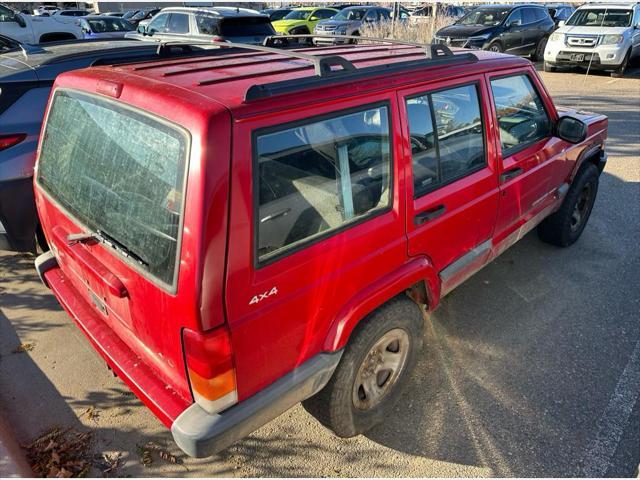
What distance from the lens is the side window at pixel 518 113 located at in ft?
9.78

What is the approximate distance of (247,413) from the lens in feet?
5.98

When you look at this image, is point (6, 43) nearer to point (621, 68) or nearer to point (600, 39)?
point (600, 39)

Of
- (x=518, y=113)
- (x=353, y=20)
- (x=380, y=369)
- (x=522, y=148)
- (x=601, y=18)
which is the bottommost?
(x=380, y=369)

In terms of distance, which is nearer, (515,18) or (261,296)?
(261,296)

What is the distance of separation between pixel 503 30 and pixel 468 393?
13.1m

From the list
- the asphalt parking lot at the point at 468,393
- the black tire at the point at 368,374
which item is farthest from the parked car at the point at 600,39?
the black tire at the point at 368,374

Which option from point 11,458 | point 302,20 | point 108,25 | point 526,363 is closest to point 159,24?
point 108,25

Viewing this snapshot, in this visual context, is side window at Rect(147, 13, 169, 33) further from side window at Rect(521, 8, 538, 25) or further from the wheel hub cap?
the wheel hub cap

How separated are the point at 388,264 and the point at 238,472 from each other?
52.4 inches

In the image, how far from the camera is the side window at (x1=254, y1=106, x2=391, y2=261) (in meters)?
1.75

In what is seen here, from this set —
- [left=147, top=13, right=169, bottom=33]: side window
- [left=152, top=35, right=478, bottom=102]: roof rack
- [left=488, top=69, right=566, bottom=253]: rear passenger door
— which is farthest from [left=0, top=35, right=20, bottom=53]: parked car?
[left=488, top=69, right=566, bottom=253]: rear passenger door

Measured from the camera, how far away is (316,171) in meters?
1.92

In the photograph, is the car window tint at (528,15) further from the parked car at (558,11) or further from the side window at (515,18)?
the parked car at (558,11)

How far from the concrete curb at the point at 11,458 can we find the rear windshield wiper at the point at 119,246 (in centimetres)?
122
